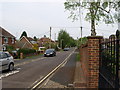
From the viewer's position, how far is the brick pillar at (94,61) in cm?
622

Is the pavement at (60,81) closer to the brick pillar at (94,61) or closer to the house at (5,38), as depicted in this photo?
the brick pillar at (94,61)

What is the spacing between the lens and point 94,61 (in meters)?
6.29

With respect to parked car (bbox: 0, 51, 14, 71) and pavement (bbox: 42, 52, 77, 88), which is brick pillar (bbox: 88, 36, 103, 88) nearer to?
pavement (bbox: 42, 52, 77, 88)

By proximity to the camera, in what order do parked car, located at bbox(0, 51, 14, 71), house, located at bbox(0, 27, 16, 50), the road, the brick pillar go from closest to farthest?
the brick pillar, the road, parked car, located at bbox(0, 51, 14, 71), house, located at bbox(0, 27, 16, 50)

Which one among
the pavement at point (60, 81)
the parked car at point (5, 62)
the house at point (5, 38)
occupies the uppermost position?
the house at point (5, 38)

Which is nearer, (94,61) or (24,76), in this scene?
(94,61)

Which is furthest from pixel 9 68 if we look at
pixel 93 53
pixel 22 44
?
pixel 22 44

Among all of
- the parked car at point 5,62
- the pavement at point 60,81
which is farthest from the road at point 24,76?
the pavement at point 60,81

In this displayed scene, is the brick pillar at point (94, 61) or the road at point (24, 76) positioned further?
the road at point (24, 76)

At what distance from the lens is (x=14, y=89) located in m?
7.97

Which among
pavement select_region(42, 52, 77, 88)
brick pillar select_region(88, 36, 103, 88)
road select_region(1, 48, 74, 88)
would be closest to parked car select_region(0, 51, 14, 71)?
road select_region(1, 48, 74, 88)

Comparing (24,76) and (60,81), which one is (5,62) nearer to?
(24,76)

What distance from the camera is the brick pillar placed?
20.4ft

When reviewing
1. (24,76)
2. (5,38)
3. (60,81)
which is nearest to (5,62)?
(24,76)
